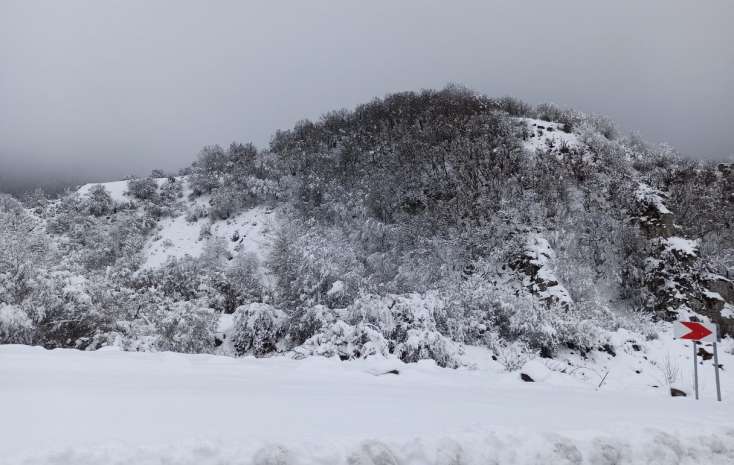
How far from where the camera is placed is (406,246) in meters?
18.1

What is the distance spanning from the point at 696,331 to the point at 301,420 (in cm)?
836

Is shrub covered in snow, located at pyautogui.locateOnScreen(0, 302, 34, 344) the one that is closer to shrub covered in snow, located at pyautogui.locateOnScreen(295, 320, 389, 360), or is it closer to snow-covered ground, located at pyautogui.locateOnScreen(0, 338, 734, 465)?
snow-covered ground, located at pyautogui.locateOnScreen(0, 338, 734, 465)

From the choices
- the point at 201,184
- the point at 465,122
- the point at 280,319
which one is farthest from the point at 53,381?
the point at 201,184

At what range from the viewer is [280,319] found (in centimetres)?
1360

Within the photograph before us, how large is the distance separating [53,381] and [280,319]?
940 cm

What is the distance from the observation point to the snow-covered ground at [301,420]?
297 centimetres

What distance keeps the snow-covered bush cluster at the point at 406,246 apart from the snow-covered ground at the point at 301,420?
185 inches

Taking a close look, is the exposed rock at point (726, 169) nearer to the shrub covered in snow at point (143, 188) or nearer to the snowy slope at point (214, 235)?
the snowy slope at point (214, 235)

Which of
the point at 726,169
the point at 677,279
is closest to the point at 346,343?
the point at 677,279

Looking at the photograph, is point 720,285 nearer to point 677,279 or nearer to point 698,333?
point 677,279

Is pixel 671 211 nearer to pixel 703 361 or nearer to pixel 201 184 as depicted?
pixel 703 361

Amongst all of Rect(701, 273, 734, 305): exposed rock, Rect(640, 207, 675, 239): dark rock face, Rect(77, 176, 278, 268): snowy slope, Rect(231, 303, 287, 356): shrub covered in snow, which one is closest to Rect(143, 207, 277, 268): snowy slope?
Rect(77, 176, 278, 268): snowy slope

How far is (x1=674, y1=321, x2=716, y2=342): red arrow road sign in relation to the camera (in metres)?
7.81

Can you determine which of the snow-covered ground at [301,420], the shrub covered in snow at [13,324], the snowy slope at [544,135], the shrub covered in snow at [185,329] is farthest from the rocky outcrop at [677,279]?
the shrub covered in snow at [13,324]
